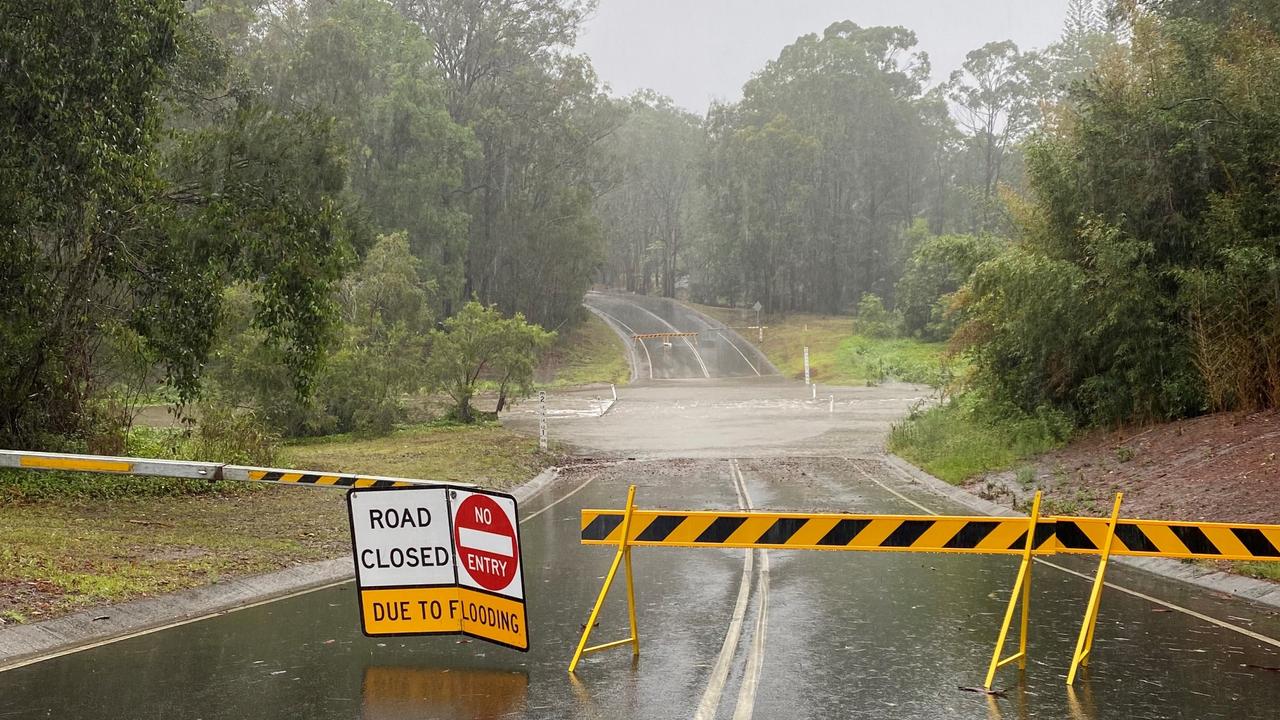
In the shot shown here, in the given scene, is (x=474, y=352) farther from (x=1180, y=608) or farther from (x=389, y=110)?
(x=389, y=110)

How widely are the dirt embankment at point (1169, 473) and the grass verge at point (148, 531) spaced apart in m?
9.58

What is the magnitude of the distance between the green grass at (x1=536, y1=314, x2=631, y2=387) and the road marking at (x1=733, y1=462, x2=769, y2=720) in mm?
49145

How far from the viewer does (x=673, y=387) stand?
56.7 metres

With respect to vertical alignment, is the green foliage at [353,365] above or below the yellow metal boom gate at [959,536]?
above

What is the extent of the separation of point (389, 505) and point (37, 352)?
412 inches

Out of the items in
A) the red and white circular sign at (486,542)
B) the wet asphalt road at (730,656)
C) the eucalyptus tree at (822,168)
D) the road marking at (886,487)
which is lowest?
the road marking at (886,487)

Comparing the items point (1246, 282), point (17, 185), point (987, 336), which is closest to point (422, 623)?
point (17, 185)

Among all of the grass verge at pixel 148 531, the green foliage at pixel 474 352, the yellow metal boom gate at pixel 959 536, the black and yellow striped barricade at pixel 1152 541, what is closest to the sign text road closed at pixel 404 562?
the yellow metal boom gate at pixel 959 536

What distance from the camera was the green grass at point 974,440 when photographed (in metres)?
22.8

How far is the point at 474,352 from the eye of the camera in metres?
36.0

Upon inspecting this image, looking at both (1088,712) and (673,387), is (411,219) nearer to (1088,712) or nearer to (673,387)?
(673,387)

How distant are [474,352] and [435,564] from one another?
91.5 feet

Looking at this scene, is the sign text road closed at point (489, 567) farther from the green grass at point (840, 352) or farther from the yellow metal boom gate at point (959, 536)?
the green grass at point (840, 352)

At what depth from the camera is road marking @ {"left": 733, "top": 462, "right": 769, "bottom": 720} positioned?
6713mm
